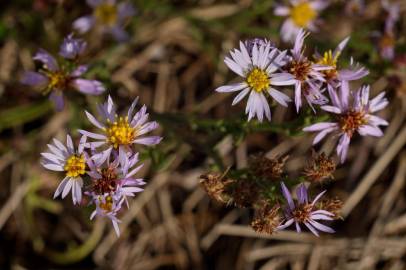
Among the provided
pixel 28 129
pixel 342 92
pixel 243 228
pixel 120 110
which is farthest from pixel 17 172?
Result: pixel 342 92

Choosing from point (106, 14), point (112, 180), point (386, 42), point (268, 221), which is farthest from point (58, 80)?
point (386, 42)

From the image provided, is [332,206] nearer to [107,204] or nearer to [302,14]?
[107,204]

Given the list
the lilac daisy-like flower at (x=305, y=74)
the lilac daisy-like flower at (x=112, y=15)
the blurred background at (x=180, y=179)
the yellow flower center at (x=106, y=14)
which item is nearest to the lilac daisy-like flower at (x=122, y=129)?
the lilac daisy-like flower at (x=305, y=74)

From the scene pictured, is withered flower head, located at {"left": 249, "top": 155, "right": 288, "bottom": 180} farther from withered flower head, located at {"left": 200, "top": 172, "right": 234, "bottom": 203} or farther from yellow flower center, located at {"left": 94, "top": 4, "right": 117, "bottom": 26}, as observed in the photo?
yellow flower center, located at {"left": 94, "top": 4, "right": 117, "bottom": 26}

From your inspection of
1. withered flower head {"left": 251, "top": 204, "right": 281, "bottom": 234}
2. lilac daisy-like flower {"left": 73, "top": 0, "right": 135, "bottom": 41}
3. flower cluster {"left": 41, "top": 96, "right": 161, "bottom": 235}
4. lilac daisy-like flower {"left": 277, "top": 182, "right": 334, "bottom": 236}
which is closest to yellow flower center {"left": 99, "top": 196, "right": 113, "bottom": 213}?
flower cluster {"left": 41, "top": 96, "right": 161, "bottom": 235}

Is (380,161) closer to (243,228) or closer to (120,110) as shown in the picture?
(243,228)

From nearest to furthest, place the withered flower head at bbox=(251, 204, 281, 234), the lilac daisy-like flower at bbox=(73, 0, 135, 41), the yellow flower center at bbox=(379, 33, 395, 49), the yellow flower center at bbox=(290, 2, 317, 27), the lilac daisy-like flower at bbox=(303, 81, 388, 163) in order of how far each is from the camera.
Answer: the withered flower head at bbox=(251, 204, 281, 234) → the lilac daisy-like flower at bbox=(303, 81, 388, 163) → the yellow flower center at bbox=(379, 33, 395, 49) → the lilac daisy-like flower at bbox=(73, 0, 135, 41) → the yellow flower center at bbox=(290, 2, 317, 27)
